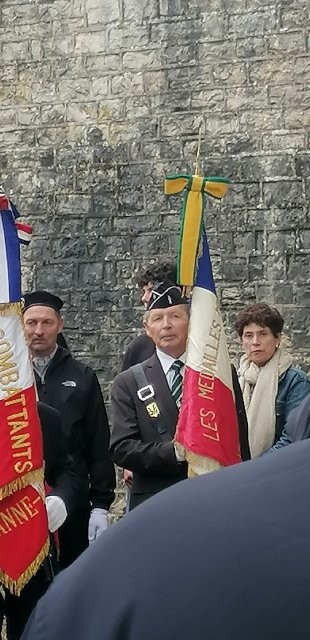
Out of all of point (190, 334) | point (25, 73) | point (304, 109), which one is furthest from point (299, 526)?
point (25, 73)

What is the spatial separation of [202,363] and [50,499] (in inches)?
35.4

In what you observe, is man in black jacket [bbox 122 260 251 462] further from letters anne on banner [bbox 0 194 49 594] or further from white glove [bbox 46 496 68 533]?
letters anne on banner [bbox 0 194 49 594]

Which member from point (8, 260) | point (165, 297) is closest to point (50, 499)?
point (8, 260)

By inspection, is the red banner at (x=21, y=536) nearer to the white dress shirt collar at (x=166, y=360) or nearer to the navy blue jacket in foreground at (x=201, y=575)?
the white dress shirt collar at (x=166, y=360)

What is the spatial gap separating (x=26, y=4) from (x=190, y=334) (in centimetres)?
561

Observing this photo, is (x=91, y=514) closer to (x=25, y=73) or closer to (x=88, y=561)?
(x=88, y=561)

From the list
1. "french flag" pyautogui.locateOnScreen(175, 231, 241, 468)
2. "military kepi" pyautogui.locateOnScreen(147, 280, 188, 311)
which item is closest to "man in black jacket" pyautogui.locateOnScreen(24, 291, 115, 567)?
"military kepi" pyautogui.locateOnScreen(147, 280, 188, 311)

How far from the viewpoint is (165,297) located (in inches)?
180

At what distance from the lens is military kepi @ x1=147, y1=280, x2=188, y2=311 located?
4.54m

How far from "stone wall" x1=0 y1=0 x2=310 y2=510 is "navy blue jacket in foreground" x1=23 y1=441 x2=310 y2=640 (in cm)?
700

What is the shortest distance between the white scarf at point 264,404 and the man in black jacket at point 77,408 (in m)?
0.75

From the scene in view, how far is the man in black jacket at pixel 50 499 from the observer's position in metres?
3.77

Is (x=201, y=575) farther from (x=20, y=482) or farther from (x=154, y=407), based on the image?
(x=154, y=407)

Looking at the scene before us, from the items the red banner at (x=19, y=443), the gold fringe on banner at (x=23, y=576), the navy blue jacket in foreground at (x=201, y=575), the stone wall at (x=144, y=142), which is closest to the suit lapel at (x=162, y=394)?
the red banner at (x=19, y=443)
